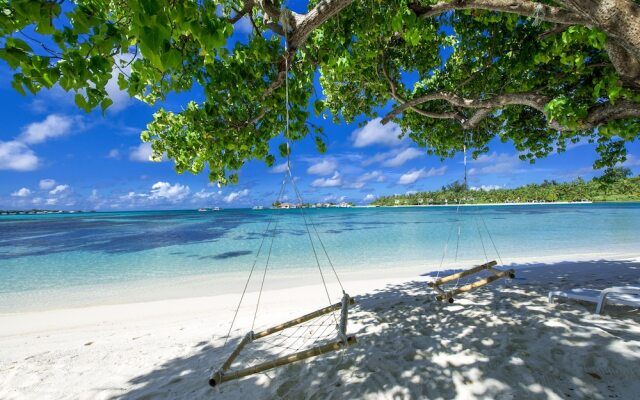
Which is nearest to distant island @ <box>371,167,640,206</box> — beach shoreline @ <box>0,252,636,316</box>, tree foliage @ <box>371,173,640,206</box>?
tree foliage @ <box>371,173,640,206</box>

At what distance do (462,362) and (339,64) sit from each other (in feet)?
18.4

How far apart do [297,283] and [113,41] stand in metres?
10.3

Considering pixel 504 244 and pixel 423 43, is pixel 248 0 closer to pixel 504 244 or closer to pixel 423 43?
pixel 423 43

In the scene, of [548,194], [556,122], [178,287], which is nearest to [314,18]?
[556,122]

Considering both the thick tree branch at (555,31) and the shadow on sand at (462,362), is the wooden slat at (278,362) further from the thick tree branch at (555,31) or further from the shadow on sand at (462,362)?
the thick tree branch at (555,31)

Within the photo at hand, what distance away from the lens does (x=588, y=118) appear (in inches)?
212

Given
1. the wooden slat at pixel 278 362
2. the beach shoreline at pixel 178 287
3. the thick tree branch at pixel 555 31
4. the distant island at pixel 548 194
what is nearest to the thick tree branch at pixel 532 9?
the thick tree branch at pixel 555 31

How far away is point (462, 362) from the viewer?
12.7 feet

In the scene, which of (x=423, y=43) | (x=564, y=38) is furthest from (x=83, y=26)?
(x=423, y=43)

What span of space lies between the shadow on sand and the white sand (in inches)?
0.6

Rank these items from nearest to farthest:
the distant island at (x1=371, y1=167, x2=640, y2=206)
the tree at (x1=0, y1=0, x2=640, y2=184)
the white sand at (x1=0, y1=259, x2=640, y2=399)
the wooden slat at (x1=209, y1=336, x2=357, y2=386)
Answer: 1. the tree at (x1=0, y1=0, x2=640, y2=184)
2. the wooden slat at (x1=209, y1=336, x2=357, y2=386)
3. the white sand at (x1=0, y1=259, x2=640, y2=399)
4. the distant island at (x1=371, y1=167, x2=640, y2=206)

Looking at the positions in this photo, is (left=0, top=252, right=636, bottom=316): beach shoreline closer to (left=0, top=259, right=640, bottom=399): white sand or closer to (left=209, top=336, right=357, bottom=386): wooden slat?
(left=0, top=259, right=640, bottom=399): white sand

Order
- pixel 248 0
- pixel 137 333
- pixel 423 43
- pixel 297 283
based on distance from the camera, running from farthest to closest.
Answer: pixel 297 283
pixel 423 43
pixel 137 333
pixel 248 0

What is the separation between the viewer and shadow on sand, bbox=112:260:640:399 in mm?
3316
